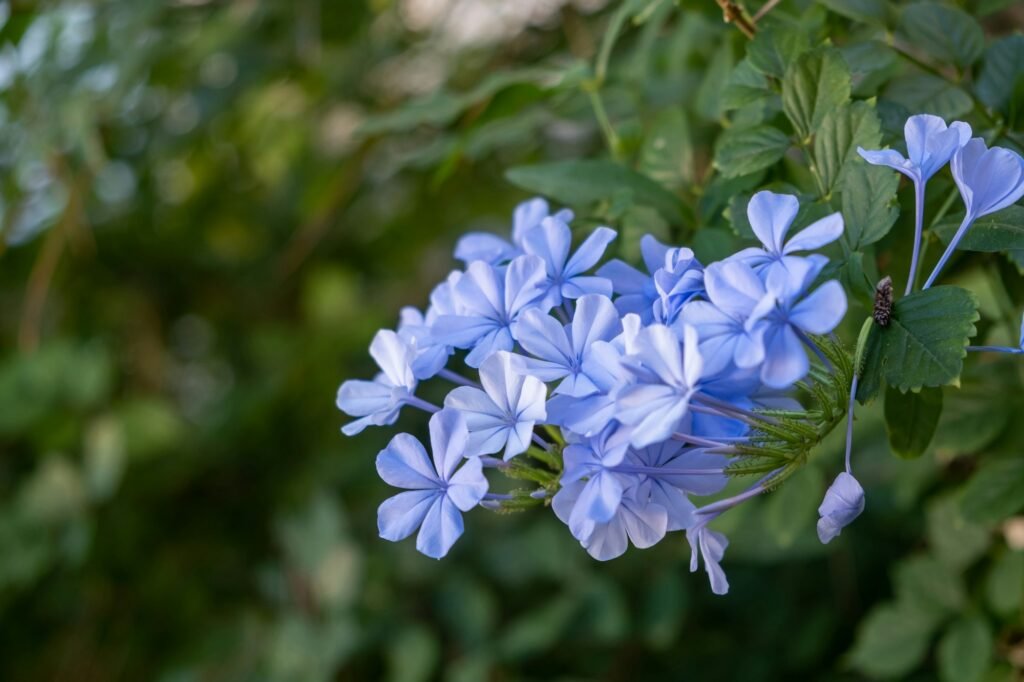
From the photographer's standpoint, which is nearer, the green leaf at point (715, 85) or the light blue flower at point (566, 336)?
the light blue flower at point (566, 336)

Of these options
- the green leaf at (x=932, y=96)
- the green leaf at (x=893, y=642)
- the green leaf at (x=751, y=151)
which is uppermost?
the green leaf at (x=751, y=151)

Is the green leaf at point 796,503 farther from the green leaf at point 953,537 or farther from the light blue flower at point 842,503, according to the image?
the light blue flower at point 842,503

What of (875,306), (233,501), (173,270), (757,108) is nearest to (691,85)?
(757,108)

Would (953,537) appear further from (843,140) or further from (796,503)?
(843,140)

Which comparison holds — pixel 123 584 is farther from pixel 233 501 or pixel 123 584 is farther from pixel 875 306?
pixel 875 306

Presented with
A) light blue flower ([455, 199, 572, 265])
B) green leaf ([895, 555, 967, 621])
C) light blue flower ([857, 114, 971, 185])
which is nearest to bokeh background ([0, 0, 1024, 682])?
green leaf ([895, 555, 967, 621])

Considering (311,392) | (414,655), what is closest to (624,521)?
(414,655)

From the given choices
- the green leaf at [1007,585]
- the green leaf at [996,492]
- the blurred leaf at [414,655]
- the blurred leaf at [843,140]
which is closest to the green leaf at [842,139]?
the blurred leaf at [843,140]
